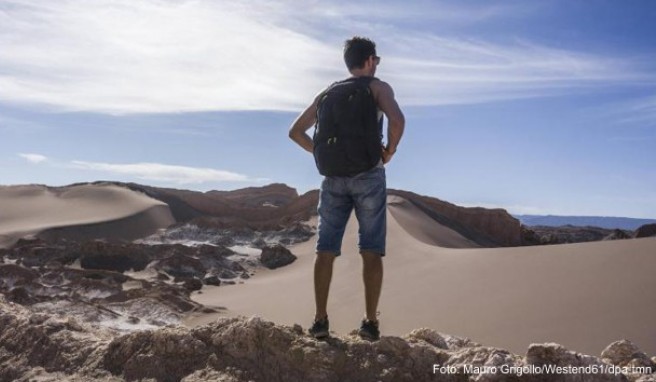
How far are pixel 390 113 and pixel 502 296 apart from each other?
5.38 m

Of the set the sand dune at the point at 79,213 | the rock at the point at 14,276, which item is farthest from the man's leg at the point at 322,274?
the sand dune at the point at 79,213

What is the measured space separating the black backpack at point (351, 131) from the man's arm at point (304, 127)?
0.18 meters

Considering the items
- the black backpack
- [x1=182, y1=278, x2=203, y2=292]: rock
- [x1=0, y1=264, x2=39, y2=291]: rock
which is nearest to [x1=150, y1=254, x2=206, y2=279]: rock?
[x1=182, y1=278, x2=203, y2=292]: rock

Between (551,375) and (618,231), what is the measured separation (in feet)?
63.2

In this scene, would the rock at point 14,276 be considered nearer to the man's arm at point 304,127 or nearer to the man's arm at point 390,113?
the man's arm at point 304,127

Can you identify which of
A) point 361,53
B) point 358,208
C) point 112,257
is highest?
point 361,53

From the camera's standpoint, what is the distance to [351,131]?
3.14 metres

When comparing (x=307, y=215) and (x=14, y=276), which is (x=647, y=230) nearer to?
(x=307, y=215)

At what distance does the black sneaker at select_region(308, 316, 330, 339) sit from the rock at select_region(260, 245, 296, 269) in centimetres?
1235

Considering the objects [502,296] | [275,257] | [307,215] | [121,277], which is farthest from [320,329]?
[307,215]

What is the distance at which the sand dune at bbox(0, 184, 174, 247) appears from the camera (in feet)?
78.0

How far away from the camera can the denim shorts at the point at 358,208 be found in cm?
318

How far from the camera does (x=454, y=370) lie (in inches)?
109

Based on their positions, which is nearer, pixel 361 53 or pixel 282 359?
pixel 282 359
